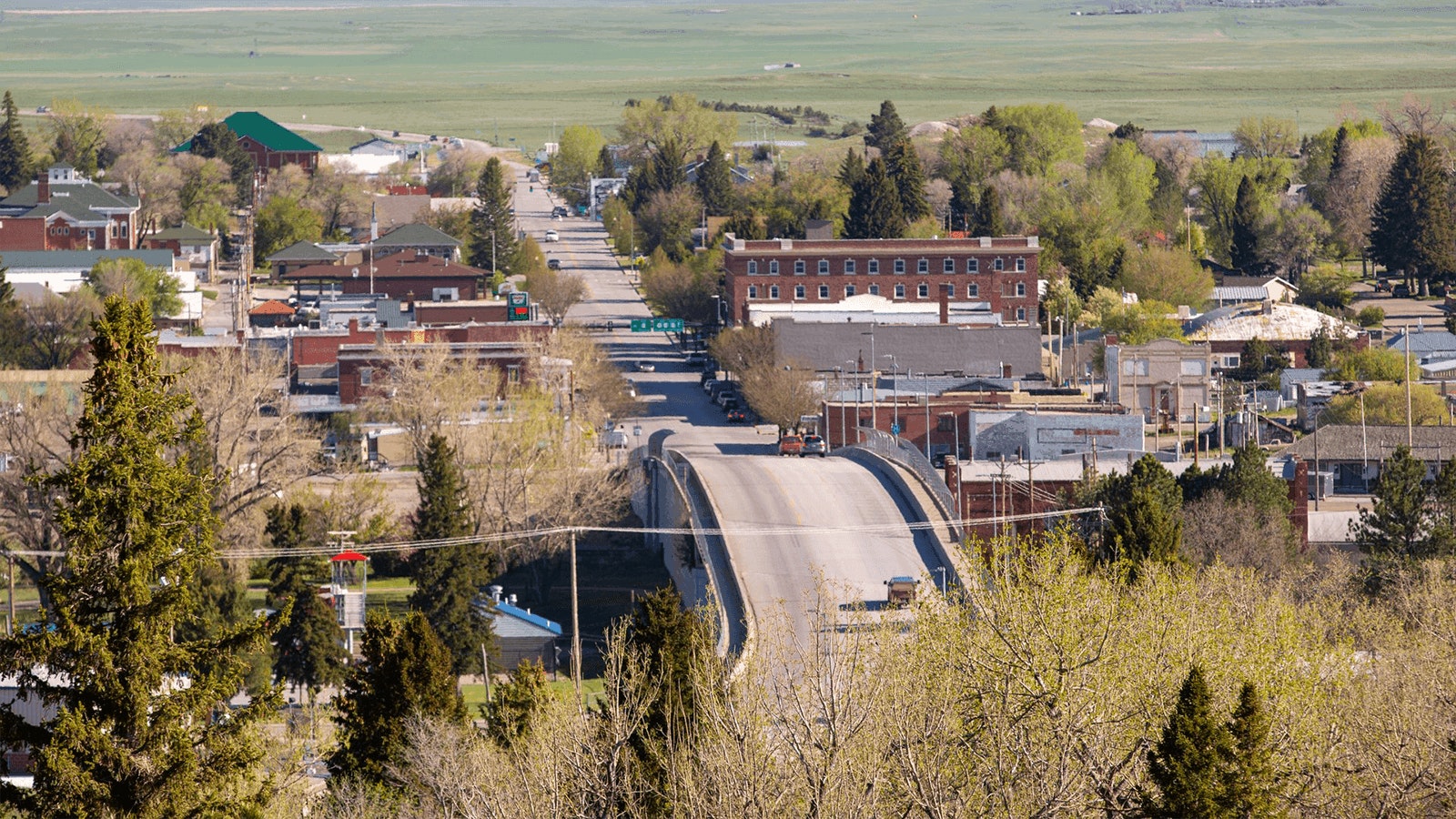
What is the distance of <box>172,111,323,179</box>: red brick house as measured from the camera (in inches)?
6393

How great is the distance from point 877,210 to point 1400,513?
2807 inches

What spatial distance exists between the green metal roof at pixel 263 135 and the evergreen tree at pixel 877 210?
2143 inches

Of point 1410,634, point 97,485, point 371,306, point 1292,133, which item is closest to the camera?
point 97,485

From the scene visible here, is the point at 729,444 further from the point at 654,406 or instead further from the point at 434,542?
the point at 434,542

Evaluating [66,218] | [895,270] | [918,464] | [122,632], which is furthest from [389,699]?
[66,218]

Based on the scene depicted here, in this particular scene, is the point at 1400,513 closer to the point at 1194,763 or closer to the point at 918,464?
the point at 918,464

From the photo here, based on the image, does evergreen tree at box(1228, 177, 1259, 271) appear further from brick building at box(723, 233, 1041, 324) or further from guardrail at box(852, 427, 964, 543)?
guardrail at box(852, 427, 964, 543)

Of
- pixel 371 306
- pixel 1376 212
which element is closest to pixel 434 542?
pixel 371 306

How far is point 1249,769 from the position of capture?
82.1 feet

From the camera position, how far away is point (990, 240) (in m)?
113

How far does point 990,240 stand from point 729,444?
32.0 metres

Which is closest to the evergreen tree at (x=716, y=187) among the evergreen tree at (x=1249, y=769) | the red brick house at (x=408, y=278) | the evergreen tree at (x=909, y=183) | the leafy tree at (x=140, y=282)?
the evergreen tree at (x=909, y=183)

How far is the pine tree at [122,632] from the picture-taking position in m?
21.8

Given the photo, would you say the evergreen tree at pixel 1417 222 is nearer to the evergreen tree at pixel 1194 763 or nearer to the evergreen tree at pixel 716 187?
the evergreen tree at pixel 716 187
